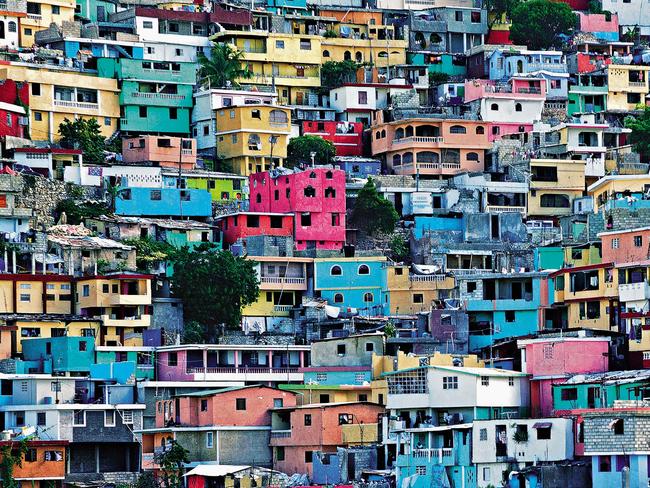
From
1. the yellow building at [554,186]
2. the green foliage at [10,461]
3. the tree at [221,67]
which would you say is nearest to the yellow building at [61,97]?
the tree at [221,67]

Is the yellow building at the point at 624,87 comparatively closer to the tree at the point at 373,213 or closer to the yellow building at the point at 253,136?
the yellow building at the point at 253,136

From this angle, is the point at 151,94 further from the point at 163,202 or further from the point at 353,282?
the point at 353,282

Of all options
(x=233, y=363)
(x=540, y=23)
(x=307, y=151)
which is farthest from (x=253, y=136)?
(x=540, y=23)

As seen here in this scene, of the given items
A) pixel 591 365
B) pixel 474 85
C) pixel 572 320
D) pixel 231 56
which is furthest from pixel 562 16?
pixel 591 365

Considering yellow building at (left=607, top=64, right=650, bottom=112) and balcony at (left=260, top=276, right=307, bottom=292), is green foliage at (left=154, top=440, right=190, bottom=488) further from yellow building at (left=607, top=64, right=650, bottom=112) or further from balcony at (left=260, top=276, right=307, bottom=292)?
yellow building at (left=607, top=64, right=650, bottom=112)

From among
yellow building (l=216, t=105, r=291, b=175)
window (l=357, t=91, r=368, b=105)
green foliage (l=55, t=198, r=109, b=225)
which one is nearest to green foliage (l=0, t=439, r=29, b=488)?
green foliage (l=55, t=198, r=109, b=225)
